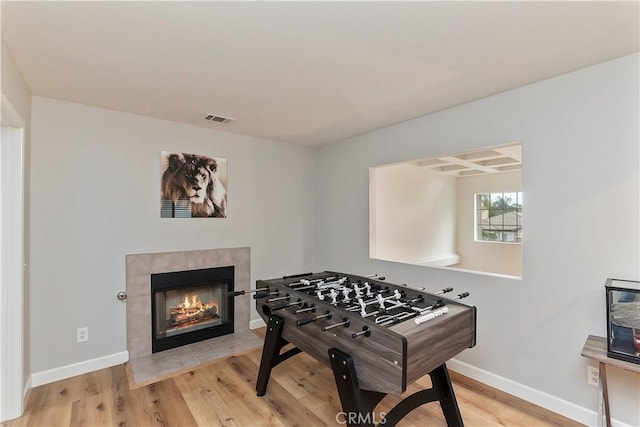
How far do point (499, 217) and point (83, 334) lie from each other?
674cm

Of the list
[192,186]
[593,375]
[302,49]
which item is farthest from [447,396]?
[192,186]

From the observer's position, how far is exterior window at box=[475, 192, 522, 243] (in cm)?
582

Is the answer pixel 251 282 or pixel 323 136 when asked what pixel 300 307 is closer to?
pixel 251 282

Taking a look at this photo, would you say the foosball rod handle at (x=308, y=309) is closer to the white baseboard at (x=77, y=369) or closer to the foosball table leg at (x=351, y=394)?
the foosball table leg at (x=351, y=394)

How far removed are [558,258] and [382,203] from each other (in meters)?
2.52

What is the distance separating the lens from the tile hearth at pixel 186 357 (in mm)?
2699

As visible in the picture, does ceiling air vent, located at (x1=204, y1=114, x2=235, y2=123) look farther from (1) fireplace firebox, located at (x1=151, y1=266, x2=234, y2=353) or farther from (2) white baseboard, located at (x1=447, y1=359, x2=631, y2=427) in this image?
(2) white baseboard, located at (x1=447, y1=359, x2=631, y2=427)

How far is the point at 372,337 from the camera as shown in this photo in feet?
5.10

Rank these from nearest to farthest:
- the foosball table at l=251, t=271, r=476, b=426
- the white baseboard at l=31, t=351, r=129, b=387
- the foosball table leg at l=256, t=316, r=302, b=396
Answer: the foosball table at l=251, t=271, r=476, b=426, the foosball table leg at l=256, t=316, r=302, b=396, the white baseboard at l=31, t=351, r=129, b=387

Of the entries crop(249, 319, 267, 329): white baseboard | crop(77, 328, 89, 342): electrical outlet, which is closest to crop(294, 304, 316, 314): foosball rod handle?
crop(249, 319, 267, 329): white baseboard

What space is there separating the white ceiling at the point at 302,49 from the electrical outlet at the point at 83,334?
207cm

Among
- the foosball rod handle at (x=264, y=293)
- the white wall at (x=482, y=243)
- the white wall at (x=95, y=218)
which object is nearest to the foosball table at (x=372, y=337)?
the foosball rod handle at (x=264, y=293)

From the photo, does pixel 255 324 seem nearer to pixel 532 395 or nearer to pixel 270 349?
pixel 270 349

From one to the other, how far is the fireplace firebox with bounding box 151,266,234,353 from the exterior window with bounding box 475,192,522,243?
5157 millimetres
